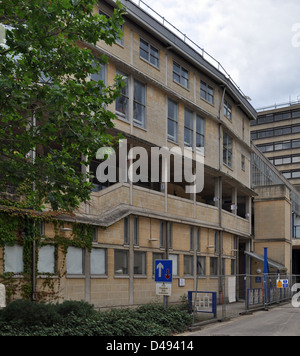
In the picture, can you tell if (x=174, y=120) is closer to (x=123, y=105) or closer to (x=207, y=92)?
(x=123, y=105)

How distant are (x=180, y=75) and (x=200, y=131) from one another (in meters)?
4.00

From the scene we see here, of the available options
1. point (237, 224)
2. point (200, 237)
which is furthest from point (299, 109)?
point (200, 237)

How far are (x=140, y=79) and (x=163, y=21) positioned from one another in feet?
14.9

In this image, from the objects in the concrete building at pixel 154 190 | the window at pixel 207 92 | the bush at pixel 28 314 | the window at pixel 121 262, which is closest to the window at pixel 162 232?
the concrete building at pixel 154 190

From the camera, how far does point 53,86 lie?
11484 millimetres

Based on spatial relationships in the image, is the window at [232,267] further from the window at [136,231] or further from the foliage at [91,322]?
the foliage at [91,322]

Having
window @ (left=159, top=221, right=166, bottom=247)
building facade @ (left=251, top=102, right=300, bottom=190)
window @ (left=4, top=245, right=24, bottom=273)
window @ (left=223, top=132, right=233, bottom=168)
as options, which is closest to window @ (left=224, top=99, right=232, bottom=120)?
window @ (left=223, top=132, right=233, bottom=168)

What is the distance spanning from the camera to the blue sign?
17234 millimetres

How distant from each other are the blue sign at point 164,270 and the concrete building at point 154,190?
14.0 feet

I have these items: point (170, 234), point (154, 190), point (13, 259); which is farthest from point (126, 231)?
point (13, 259)

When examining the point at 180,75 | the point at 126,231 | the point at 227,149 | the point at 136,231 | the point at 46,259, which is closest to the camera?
the point at 46,259

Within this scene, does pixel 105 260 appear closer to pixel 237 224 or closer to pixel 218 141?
pixel 218 141

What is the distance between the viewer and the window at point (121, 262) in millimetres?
23453

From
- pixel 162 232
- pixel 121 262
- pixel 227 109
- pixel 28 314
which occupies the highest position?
pixel 227 109
